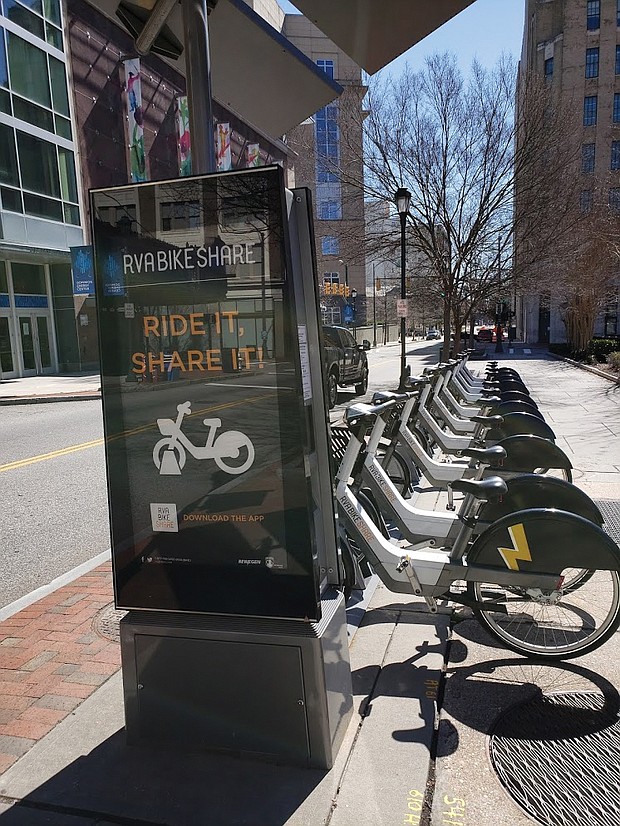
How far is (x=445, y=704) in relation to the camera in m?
3.02

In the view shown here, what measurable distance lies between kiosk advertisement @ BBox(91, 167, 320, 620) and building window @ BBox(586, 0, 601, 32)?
62.0 meters

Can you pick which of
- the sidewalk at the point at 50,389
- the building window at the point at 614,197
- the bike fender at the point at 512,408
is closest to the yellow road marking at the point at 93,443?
the bike fender at the point at 512,408

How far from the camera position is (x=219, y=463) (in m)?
2.55

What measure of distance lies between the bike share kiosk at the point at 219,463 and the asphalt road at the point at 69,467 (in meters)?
0.01

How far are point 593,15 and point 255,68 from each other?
6068 cm

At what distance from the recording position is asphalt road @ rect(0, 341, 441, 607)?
2498 mm

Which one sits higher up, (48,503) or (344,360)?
(344,360)

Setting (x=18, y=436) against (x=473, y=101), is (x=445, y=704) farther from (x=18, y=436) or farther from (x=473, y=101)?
(x=473, y=101)

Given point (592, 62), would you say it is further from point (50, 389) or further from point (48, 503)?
point (48, 503)

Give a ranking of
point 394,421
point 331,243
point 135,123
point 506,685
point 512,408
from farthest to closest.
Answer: point 135,123, point 331,243, point 512,408, point 394,421, point 506,685

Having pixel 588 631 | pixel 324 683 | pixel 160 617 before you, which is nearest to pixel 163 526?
pixel 160 617

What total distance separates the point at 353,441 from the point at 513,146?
15.9 metres

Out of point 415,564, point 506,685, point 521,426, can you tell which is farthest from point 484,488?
point 521,426

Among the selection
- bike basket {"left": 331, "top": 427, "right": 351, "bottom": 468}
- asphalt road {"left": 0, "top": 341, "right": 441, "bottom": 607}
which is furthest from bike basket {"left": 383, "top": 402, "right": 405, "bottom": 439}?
asphalt road {"left": 0, "top": 341, "right": 441, "bottom": 607}
